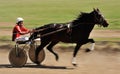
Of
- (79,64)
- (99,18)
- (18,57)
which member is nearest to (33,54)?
(18,57)

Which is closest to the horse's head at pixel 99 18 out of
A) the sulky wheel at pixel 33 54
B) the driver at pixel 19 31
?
the driver at pixel 19 31

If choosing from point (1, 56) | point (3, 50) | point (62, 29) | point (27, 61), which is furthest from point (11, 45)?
point (62, 29)

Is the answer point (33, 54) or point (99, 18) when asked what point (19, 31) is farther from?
point (99, 18)

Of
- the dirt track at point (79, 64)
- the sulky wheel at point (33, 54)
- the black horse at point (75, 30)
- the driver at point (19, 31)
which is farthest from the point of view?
the sulky wheel at point (33, 54)

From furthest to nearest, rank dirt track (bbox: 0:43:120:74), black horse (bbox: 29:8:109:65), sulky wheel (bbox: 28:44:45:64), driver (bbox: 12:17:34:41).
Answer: sulky wheel (bbox: 28:44:45:64)
driver (bbox: 12:17:34:41)
black horse (bbox: 29:8:109:65)
dirt track (bbox: 0:43:120:74)

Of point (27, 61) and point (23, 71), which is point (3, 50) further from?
point (23, 71)

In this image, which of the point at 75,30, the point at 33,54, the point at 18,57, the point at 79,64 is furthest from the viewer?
the point at 33,54

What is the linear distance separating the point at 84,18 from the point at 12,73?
331 cm

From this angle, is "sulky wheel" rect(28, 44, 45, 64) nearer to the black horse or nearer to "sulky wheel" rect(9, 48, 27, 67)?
"sulky wheel" rect(9, 48, 27, 67)

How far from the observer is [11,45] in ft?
69.3

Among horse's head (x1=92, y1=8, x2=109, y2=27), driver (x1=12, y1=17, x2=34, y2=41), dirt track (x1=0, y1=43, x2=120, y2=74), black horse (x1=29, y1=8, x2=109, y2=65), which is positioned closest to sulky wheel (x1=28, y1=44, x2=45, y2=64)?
dirt track (x1=0, y1=43, x2=120, y2=74)

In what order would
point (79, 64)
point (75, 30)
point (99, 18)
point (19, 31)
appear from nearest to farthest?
point (99, 18)
point (75, 30)
point (19, 31)
point (79, 64)

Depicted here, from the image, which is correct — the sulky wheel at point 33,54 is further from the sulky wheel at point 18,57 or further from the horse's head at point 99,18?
the horse's head at point 99,18

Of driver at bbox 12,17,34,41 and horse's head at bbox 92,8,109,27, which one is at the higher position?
horse's head at bbox 92,8,109,27
